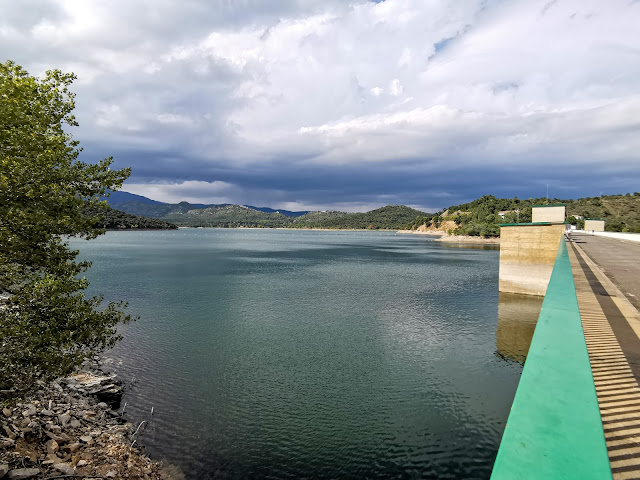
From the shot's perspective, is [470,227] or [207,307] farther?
[470,227]

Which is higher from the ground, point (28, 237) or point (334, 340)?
point (28, 237)

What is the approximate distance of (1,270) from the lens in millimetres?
10609

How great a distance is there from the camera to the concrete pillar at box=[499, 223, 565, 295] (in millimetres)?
43906

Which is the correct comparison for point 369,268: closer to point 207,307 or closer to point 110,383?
point 207,307

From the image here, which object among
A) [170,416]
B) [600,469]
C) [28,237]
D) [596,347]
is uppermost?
[28,237]

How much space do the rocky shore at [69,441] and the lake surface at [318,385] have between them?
97 centimetres

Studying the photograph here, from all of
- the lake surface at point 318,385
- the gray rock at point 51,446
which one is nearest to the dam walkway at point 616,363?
the lake surface at point 318,385

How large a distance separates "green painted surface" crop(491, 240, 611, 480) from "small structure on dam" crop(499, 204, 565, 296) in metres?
45.5

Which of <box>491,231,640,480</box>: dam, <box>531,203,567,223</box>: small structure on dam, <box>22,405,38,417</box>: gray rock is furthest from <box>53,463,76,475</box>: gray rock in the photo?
<box>531,203,567,223</box>: small structure on dam

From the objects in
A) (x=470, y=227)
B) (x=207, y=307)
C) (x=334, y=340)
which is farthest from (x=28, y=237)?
(x=470, y=227)

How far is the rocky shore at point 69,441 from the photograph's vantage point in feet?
36.8

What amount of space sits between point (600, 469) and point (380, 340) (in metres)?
26.5

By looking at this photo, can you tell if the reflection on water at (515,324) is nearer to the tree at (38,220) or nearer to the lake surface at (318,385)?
the lake surface at (318,385)

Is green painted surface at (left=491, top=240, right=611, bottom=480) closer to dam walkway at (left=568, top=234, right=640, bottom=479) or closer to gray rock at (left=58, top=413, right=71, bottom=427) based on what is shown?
dam walkway at (left=568, top=234, right=640, bottom=479)
